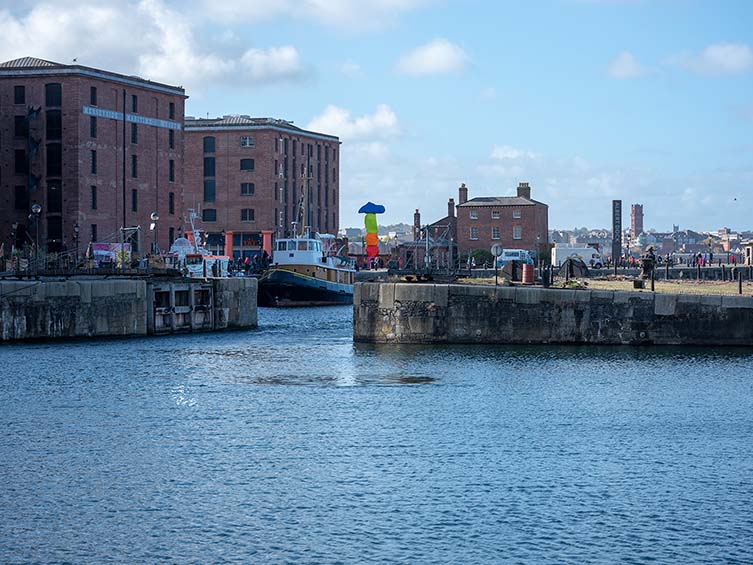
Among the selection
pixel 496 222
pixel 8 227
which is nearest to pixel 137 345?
pixel 8 227

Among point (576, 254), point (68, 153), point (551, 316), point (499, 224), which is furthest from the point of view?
point (499, 224)

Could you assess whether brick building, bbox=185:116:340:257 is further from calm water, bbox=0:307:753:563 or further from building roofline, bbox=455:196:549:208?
calm water, bbox=0:307:753:563

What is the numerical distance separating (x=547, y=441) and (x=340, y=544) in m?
11.2

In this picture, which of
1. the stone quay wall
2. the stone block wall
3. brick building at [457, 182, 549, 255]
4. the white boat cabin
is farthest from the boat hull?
brick building at [457, 182, 549, 255]

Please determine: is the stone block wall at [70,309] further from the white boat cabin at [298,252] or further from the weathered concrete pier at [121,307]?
the white boat cabin at [298,252]

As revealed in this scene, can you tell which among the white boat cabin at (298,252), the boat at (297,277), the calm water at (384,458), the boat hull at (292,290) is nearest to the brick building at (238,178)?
the boat at (297,277)

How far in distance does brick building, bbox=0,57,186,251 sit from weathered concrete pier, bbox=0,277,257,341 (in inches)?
1117

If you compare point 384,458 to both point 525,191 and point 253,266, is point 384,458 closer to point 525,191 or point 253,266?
point 253,266

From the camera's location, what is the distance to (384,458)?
104 feet

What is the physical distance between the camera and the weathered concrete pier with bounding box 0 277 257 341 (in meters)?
57.3

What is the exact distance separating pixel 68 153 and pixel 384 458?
71.3 meters

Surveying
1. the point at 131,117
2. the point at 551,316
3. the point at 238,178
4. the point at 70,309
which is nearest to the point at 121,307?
the point at 70,309

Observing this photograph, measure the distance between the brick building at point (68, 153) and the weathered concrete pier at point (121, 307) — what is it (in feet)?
93.0

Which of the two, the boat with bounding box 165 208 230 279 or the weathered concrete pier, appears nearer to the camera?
the weathered concrete pier
